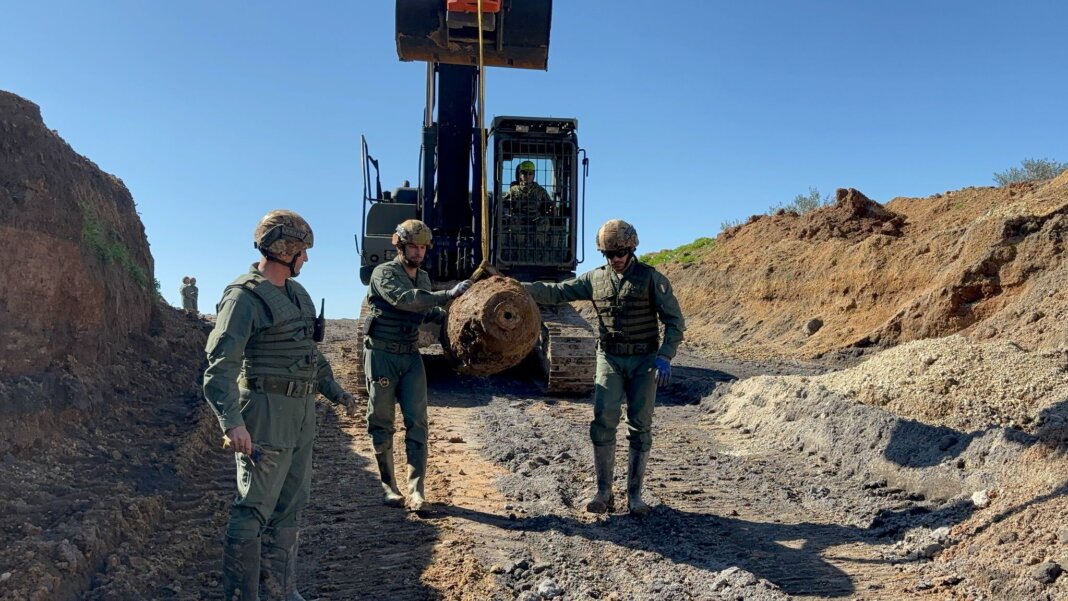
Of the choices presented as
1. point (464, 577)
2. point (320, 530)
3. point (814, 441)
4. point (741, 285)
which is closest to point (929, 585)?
point (464, 577)

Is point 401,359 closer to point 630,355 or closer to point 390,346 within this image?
point 390,346

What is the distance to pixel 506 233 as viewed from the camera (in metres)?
11.1

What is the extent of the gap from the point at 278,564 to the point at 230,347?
1.22 m

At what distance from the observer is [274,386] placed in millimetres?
3895

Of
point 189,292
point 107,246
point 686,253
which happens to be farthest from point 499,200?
point 686,253

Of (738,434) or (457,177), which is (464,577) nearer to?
(738,434)

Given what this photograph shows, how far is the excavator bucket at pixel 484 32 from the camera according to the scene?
8.76m

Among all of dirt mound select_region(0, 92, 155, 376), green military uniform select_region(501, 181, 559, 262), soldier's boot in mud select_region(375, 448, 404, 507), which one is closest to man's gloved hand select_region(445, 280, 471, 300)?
soldier's boot in mud select_region(375, 448, 404, 507)

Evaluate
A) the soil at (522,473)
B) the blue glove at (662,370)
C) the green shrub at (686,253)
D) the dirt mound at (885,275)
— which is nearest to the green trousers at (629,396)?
the blue glove at (662,370)

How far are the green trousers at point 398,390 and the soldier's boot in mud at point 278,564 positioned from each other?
1764 millimetres

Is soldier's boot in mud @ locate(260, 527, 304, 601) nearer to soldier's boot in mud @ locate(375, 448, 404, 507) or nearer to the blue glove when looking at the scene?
soldier's boot in mud @ locate(375, 448, 404, 507)

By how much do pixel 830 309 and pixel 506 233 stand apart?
13.6 m

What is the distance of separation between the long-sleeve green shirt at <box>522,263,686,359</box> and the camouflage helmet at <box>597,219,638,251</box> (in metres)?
0.20

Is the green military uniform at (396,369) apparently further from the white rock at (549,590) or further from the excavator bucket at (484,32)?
the excavator bucket at (484,32)
